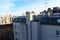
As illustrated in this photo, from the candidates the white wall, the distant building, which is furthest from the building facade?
the white wall

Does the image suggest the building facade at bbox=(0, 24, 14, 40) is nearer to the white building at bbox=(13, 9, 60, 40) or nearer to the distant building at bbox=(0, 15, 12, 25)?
the white building at bbox=(13, 9, 60, 40)

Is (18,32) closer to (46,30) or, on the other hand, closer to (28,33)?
(28,33)

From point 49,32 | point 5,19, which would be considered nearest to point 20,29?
point 49,32

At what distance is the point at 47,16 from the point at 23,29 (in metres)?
4.65

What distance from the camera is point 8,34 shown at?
35.9 metres

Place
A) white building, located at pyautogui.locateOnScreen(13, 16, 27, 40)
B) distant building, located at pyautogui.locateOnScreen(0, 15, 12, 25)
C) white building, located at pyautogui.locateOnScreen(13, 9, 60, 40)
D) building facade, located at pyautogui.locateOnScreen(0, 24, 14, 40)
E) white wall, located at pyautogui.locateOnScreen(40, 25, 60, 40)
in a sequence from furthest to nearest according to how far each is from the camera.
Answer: distant building, located at pyautogui.locateOnScreen(0, 15, 12, 25)
building facade, located at pyautogui.locateOnScreen(0, 24, 14, 40)
white building, located at pyautogui.locateOnScreen(13, 16, 27, 40)
white building, located at pyautogui.locateOnScreen(13, 9, 60, 40)
white wall, located at pyautogui.locateOnScreen(40, 25, 60, 40)

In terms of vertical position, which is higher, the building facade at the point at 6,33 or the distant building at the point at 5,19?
the distant building at the point at 5,19

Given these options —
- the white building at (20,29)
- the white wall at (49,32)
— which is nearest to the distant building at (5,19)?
the white building at (20,29)

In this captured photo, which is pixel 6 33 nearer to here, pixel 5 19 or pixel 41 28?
pixel 5 19

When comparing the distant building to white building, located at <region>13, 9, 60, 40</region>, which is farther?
the distant building

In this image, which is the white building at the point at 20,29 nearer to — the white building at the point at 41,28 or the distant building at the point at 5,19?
the white building at the point at 41,28

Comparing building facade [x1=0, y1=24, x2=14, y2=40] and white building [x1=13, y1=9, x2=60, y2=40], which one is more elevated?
white building [x1=13, y1=9, x2=60, y2=40]

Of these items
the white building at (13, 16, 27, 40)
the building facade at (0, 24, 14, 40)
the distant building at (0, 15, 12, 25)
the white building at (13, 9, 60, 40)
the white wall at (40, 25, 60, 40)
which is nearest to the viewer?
the white wall at (40, 25, 60, 40)

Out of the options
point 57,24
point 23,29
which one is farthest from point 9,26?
point 57,24
